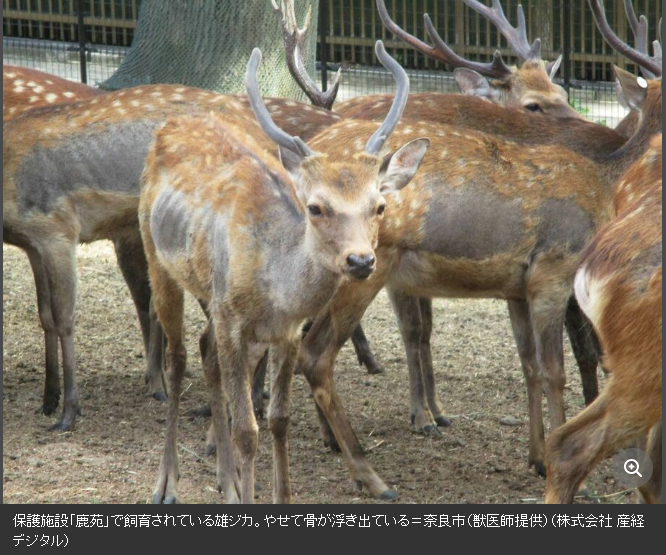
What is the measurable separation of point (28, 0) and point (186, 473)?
8240 millimetres

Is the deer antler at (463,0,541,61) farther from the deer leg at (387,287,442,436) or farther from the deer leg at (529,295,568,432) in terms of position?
the deer leg at (529,295,568,432)

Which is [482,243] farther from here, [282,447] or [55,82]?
[55,82]

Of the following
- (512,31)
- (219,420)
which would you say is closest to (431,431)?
(219,420)

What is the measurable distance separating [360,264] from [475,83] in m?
4.41

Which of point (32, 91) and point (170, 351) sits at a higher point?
point (32, 91)

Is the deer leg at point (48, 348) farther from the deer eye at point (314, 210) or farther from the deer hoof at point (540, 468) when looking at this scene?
the deer hoof at point (540, 468)

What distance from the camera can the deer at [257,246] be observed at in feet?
14.4

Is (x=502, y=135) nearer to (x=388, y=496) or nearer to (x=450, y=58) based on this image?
(x=450, y=58)

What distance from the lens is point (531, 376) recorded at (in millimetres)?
5684

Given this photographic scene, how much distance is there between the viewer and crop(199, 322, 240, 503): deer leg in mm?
4965

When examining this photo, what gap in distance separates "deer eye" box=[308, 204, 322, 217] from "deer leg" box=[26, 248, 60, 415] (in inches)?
90.9

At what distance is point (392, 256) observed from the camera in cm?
527

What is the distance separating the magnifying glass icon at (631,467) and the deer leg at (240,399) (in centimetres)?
138
